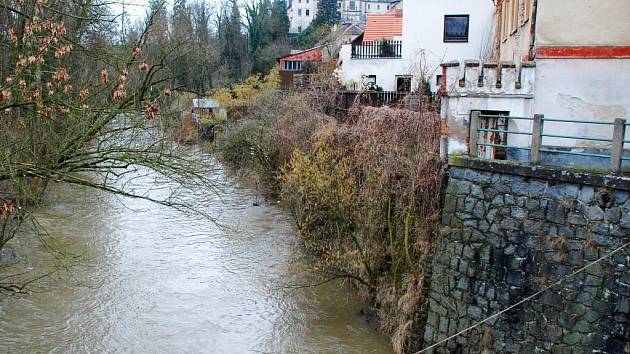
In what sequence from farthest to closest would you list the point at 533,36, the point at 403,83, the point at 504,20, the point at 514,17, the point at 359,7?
the point at 359,7 → the point at 403,83 → the point at 504,20 → the point at 514,17 → the point at 533,36

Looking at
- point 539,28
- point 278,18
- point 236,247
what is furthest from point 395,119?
point 278,18

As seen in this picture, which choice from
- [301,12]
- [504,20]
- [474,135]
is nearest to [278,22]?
[301,12]

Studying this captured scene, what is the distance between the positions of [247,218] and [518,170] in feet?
43.1

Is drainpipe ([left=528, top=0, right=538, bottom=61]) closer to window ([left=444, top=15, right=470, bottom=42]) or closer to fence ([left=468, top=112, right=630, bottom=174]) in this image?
fence ([left=468, top=112, right=630, bottom=174])

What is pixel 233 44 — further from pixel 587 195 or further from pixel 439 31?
pixel 587 195

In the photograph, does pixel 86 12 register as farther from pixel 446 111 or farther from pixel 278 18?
pixel 278 18

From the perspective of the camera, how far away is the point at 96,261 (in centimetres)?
1672

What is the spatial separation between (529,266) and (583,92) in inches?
154

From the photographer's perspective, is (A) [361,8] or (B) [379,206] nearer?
(B) [379,206]

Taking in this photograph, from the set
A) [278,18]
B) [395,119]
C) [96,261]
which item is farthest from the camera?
[278,18]

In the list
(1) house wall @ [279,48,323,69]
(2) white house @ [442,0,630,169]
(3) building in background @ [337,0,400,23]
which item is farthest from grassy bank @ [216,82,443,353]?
(3) building in background @ [337,0,400,23]

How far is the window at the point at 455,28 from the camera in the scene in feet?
82.6

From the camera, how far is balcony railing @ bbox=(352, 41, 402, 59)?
87.6 feet

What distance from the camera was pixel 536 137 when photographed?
359 inches
